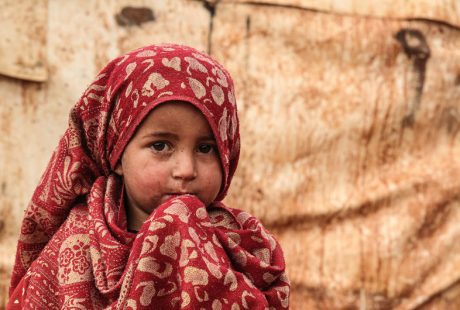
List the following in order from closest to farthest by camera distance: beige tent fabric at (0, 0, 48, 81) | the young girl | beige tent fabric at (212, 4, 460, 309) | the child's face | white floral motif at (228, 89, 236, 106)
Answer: the young girl < the child's face < white floral motif at (228, 89, 236, 106) < beige tent fabric at (0, 0, 48, 81) < beige tent fabric at (212, 4, 460, 309)

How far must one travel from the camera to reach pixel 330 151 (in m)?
4.25

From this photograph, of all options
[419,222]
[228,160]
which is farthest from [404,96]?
[228,160]

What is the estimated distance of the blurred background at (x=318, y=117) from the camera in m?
4.05

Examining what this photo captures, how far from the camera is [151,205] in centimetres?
224

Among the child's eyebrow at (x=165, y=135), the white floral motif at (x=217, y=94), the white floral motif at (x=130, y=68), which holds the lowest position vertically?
the child's eyebrow at (x=165, y=135)

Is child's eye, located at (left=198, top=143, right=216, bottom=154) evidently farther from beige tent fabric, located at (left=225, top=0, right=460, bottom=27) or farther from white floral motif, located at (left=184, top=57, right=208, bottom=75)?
beige tent fabric, located at (left=225, top=0, right=460, bottom=27)

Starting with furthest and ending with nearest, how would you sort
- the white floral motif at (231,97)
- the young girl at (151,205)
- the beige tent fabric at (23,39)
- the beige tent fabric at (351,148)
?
the beige tent fabric at (351,148)
the beige tent fabric at (23,39)
the white floral motif at (231,97)
the young girl at (151,205)

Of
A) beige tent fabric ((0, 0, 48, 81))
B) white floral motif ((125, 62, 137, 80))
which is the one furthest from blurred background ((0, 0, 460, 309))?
white floral motif ((125, 62, 137, 80))

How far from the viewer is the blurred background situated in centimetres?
405

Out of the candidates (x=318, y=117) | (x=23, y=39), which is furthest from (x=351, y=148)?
(x=23, y=39)

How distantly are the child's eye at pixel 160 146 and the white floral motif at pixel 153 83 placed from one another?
0.35 feet

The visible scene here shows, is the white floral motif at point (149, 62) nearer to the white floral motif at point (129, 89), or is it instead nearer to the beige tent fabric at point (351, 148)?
the white floral motif at point (129, 89)

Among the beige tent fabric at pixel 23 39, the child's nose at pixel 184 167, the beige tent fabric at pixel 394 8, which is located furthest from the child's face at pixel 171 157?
the beige tent fabric at pixel 394 8

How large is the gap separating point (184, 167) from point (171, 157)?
5cm
